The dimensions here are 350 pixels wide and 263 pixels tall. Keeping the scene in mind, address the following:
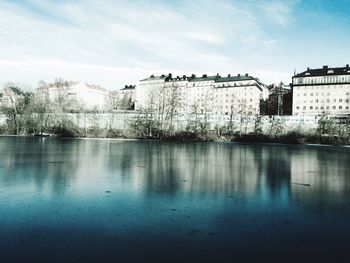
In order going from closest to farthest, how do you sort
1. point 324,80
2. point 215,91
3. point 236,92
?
point 324,80 < point 236,92 < point 215,91

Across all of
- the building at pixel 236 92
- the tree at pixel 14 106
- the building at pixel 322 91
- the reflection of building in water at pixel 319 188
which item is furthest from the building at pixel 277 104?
the reflection of building in water at pixel 319 188

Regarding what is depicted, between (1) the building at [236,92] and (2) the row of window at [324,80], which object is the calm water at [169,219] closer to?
(2) the row of window at [324,80]

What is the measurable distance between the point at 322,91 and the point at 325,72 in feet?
22.5

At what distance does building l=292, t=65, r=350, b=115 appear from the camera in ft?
325

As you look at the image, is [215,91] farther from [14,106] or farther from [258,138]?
[14,106]

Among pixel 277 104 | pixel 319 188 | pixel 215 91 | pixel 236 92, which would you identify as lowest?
pixel 319 188

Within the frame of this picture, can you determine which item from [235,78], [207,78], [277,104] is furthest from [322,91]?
[207,78]

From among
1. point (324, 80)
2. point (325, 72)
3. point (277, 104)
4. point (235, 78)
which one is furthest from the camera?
point (235, 78)

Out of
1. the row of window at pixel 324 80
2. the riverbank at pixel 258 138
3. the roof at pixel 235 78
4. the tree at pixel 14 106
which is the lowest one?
the riverbank at pixel 258 138

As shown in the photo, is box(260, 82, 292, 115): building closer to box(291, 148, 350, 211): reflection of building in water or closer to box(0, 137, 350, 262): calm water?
box(291, 148, 350, 211): reflection of building in water

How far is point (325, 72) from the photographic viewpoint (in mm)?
102938

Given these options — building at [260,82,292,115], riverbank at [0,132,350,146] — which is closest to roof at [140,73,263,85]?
building at [260,82,292,115]

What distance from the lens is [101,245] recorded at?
591cm

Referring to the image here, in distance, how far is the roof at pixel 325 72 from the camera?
329 ft
